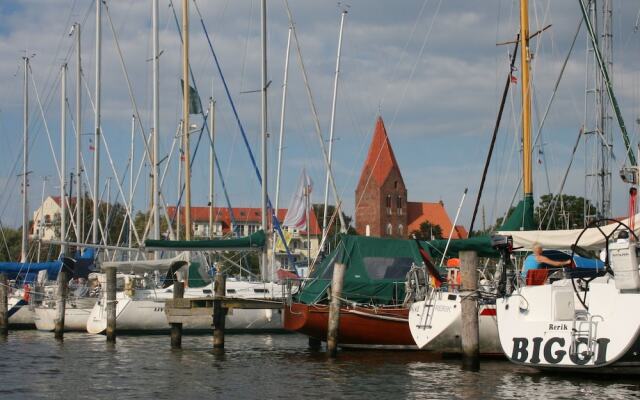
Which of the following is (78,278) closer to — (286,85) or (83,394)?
(286,85)

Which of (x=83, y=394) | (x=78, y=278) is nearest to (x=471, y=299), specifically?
(x=83, y=394)

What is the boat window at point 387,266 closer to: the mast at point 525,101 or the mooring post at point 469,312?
the mast at point 525,101

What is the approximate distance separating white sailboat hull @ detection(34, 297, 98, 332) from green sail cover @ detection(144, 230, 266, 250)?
6.89m

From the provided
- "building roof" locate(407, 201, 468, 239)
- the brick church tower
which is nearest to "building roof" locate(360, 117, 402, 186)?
the brick church tower

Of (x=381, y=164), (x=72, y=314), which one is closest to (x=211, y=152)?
(x=72, y=314)

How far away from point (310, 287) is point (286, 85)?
20.9 meters

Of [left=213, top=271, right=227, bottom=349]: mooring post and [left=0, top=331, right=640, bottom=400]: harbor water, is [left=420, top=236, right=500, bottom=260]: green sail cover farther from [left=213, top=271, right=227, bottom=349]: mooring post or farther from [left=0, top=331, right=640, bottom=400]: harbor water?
[left=213, top=271, right=227, bottom=349]: mooring post

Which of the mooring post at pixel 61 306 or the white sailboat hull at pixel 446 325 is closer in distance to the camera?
the white sailboat hull at pixel 446 325

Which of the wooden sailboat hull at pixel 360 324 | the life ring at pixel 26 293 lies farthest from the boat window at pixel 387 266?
the life ring at pixel 26 293

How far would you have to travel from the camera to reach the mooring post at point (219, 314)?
2716 centimetres

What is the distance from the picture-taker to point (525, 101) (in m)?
29.8

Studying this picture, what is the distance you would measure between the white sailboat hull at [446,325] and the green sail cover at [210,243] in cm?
850

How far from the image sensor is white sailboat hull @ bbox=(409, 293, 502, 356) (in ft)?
78.7

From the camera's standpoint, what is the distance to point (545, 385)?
2053 centimetres
